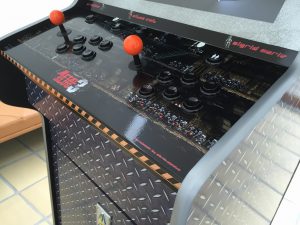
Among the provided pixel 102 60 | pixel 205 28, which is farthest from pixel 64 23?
pixel 205 28

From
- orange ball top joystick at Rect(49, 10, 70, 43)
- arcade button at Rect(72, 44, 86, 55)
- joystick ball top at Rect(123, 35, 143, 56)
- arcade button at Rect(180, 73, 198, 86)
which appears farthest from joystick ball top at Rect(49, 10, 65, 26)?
arcade button at Rect(180, 73, 198, 86)

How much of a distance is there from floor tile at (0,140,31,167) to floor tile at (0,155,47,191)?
0.15 feet

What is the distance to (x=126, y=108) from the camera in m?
0.64

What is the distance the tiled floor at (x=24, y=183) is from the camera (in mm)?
1448

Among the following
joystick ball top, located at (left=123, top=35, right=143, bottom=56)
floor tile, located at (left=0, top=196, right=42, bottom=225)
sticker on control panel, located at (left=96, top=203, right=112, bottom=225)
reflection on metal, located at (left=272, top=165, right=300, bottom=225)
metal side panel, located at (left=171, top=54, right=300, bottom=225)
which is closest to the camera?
metal side panel, located at (left=171, top=54, right=300, bottom=225)

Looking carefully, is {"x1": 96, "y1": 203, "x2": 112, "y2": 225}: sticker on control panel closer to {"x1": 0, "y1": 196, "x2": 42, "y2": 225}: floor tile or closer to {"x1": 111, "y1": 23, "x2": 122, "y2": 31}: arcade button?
{"x1": 111, "y1": 23, "x2": 122, "y2": 31}: arcade button

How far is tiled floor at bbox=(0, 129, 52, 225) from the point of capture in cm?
145

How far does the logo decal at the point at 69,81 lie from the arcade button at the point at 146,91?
0.15 metres

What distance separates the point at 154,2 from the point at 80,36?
9.1 inches

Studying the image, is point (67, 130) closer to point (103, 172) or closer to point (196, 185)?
point (103, 172)

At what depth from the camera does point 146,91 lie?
659 millimetres

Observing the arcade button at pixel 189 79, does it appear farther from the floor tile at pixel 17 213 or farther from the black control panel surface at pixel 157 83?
the floor tile at pixel 17 213

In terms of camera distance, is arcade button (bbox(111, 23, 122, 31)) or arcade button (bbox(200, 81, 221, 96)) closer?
arcade button (bbox(200, 81, 221, 96))

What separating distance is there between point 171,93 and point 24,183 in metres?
1.28
